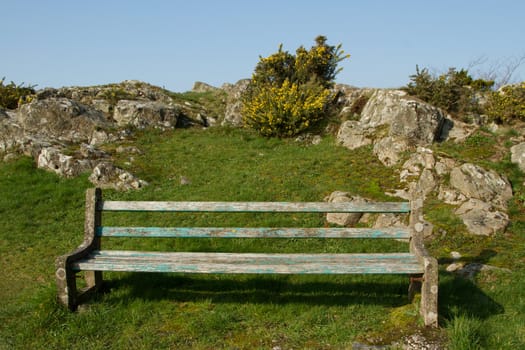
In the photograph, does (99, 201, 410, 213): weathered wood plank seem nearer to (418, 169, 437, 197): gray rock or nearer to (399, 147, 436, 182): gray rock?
(418, 169, 437, 197): gray rock

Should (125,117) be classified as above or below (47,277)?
above

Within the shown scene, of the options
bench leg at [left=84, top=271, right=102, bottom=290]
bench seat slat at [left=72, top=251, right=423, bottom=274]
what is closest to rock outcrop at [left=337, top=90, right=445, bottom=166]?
bench seat slat at [left=72, top=251, right=423, bottom=274]

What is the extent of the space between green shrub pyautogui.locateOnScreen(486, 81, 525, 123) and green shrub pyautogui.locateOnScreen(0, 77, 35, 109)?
15.5m

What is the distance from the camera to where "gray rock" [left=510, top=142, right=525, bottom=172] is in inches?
356

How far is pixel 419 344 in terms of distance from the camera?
12.5 feet

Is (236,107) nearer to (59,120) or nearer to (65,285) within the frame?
(59,120)

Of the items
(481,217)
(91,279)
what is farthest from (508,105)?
(91,279)

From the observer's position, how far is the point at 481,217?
286 inches

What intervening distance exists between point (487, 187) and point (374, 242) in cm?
313

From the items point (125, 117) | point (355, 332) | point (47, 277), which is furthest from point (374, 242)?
point (125, 117)

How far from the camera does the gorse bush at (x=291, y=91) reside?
13.4 meters

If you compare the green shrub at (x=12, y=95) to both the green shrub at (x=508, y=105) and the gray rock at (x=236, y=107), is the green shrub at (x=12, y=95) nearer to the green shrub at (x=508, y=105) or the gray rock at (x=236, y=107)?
the gray rock at (x=236, y=107)

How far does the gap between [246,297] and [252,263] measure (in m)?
0.78

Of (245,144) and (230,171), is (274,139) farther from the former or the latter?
(230,171)
